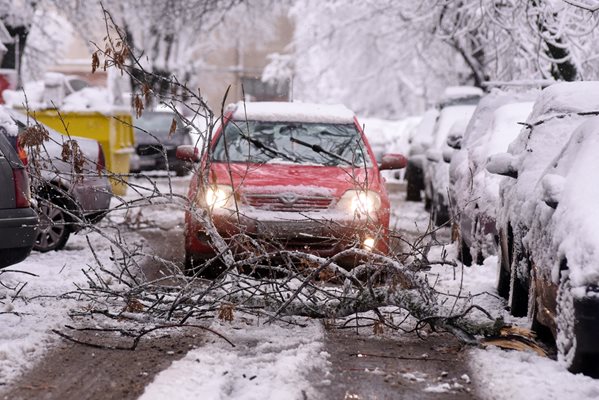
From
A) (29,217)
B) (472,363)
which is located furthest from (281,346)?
(29,217)

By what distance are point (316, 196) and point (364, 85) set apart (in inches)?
1508

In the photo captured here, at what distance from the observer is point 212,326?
7039 millimetres

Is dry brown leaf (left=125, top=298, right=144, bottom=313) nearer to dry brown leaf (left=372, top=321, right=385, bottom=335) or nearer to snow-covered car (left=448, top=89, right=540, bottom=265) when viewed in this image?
dry brown leaf (left=372, top=321, right=385, bottom=335)

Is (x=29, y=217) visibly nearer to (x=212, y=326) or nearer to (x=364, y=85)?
(x=212, y=326)

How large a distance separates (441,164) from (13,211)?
8.53m

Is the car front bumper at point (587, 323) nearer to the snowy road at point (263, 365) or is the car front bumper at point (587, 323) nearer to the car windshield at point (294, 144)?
the snowy road at point (263, 365)

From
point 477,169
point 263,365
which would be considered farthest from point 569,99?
point 263,365

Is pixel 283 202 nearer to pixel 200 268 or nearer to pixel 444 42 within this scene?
pixel 200 268

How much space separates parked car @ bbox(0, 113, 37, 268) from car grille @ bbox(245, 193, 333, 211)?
2.13 meters

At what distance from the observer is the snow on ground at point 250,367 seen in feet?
17.3

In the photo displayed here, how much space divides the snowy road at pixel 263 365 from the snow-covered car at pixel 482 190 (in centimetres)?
184

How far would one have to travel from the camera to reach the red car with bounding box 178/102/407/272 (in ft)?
28.1

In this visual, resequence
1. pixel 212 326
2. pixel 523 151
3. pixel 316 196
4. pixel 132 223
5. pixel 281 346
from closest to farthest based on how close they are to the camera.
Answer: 1. pixel 281 346
2. pixel 212 326
3. pixel 523 151
4. pixel 316 196
5. pixel 132 223

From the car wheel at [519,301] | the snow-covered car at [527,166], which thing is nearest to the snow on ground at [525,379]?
the snow-covered car at [527,166]
